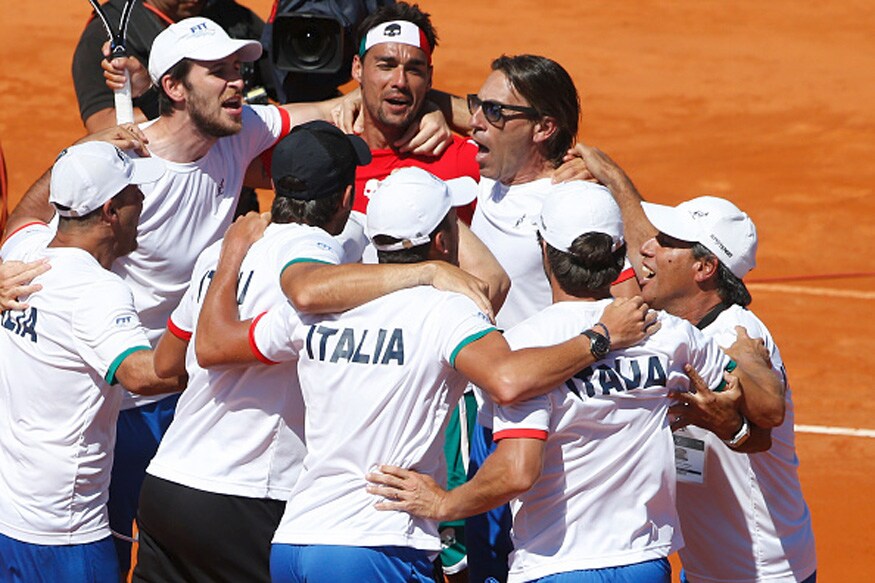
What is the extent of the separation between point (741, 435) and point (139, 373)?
2.36m

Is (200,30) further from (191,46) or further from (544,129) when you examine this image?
(544,129)

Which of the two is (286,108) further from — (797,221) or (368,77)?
(797,221)

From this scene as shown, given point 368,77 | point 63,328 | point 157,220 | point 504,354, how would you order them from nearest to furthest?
1. point 504,354
2. point 63,328
3. point 157,220
4. point 368,77

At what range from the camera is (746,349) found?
19.7 ft

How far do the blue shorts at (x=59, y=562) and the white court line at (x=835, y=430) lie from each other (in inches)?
241

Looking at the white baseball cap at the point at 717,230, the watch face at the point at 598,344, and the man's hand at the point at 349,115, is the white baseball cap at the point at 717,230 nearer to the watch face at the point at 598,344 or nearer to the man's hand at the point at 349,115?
the watch face at the point at 598,344

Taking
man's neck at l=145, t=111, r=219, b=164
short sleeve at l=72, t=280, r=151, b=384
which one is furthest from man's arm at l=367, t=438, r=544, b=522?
man's neck at l=145, t=111, r=219, b=164

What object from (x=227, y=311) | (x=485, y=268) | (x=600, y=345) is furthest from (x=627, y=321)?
(x=227, y=311)

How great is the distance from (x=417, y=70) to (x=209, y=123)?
3.95 ft

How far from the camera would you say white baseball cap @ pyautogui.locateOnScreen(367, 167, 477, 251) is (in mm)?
5520

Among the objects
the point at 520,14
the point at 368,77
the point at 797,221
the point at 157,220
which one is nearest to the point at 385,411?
the point at 157,220

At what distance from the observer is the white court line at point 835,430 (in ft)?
36.0

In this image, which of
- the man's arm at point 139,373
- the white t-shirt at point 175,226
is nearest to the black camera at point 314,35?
the white t-shirt at point 175,226

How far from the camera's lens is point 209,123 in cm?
734
